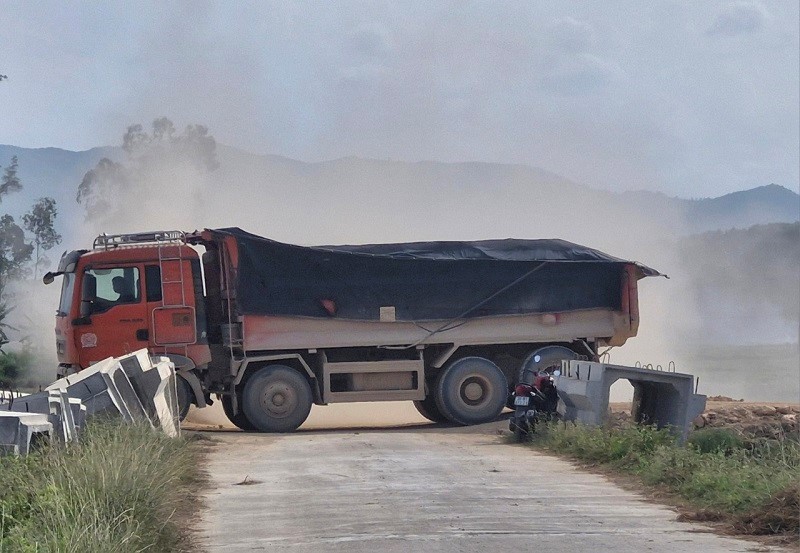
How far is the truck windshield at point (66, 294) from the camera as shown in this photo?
2014 centimetres

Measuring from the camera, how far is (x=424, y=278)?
21250 mm

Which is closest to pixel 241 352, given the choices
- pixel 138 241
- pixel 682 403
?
pixel 138 241

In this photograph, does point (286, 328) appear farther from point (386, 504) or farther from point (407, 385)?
point (386, 504)

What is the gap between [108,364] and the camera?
48.5ft

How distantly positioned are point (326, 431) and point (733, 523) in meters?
11.9

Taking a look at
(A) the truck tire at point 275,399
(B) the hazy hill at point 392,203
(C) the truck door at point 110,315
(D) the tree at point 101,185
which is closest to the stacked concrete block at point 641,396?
(A) the truck tire at point 275,399

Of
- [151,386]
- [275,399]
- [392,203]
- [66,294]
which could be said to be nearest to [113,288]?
[66,294]

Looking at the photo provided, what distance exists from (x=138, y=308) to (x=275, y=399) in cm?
266

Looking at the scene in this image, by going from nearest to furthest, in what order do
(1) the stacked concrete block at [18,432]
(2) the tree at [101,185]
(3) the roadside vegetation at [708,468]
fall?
(3) the roadside vegetation at [708,468], (1) the stacked concrete block at [18,432], (2) the tree at [101,185]

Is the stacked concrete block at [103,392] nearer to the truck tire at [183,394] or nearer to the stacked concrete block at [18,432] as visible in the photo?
the stacked concrete block at [18,432]

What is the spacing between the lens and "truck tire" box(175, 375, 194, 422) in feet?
65.6

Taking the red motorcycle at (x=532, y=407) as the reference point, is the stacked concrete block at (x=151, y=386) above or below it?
above

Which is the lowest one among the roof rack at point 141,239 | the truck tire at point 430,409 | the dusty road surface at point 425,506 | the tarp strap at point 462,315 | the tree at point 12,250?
the dusty road surface at point 425,506

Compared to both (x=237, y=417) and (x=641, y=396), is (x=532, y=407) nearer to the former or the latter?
(x=641, y=396)
